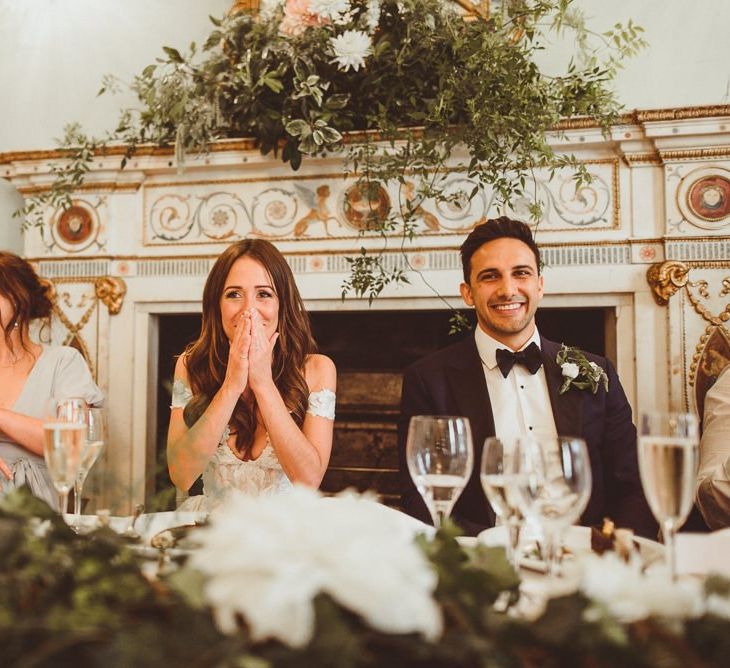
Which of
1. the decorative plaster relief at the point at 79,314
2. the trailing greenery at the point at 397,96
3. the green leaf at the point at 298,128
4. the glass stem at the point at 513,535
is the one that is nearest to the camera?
the glass stem at the point at 513,535

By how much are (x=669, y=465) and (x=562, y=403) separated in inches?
47.1

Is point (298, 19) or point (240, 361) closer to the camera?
point (240, 361)

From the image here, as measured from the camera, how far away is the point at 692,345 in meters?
2.44

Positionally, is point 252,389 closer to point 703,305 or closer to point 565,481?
point 565,481

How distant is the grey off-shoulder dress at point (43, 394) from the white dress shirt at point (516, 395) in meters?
1.30

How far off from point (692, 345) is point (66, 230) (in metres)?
2.47

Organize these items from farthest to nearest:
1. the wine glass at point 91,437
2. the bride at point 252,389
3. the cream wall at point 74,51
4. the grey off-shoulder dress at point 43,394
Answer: the cream wall at point 74,51 < the grey off-shoulder dress at point 43,394 < the bride at point 252,389 < the wine glass at point 91,437

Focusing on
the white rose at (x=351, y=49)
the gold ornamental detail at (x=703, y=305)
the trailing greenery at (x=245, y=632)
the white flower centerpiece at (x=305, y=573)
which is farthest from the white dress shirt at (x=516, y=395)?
the white flower centerpiece at (x=305, y=573)

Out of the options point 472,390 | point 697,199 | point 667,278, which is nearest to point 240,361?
point 472,390

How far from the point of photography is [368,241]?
106 inches

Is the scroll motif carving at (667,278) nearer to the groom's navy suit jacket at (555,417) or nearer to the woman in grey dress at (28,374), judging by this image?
the groom's navy suit jacket at (555,417)

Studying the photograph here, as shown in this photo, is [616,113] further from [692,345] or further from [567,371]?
[567,371]

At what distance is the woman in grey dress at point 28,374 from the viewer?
2.17 meters

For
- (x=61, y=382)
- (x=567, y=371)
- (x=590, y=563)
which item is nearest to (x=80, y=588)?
(x=590, y=563)
